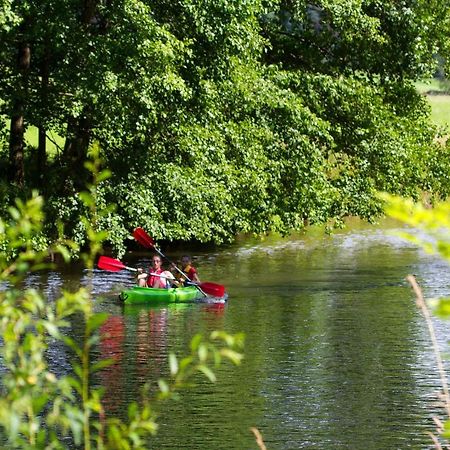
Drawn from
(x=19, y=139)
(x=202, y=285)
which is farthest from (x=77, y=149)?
(x=202, y=285)

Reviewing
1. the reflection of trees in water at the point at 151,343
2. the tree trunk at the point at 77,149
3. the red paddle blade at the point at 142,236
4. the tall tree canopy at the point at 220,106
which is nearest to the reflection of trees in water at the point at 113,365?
the reflection of trees in water at the point at 151,343

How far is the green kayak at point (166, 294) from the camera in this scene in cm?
2309

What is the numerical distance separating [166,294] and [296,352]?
6.32 m

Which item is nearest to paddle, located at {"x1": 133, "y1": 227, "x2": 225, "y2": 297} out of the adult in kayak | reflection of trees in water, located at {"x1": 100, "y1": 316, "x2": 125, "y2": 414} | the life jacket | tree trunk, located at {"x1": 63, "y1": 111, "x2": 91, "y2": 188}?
the adult in kayak

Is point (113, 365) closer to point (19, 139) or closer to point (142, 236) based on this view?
point (142, 236)

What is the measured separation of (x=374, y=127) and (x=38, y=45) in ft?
27.6

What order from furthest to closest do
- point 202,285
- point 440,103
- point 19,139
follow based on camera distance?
point 440,103 → point 19,139 → point 202,285

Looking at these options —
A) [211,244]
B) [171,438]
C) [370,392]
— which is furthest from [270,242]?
[171,438]

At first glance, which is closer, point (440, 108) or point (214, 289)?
point (214, 289)

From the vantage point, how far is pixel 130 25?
71.1 ft

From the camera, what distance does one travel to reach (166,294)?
23.4 metres

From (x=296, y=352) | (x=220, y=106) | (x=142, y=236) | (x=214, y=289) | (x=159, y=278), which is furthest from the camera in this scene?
(x=220, y=106)

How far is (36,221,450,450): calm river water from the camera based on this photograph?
12875 millimetres

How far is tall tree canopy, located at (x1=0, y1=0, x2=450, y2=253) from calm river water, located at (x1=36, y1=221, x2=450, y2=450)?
185 centimetres
